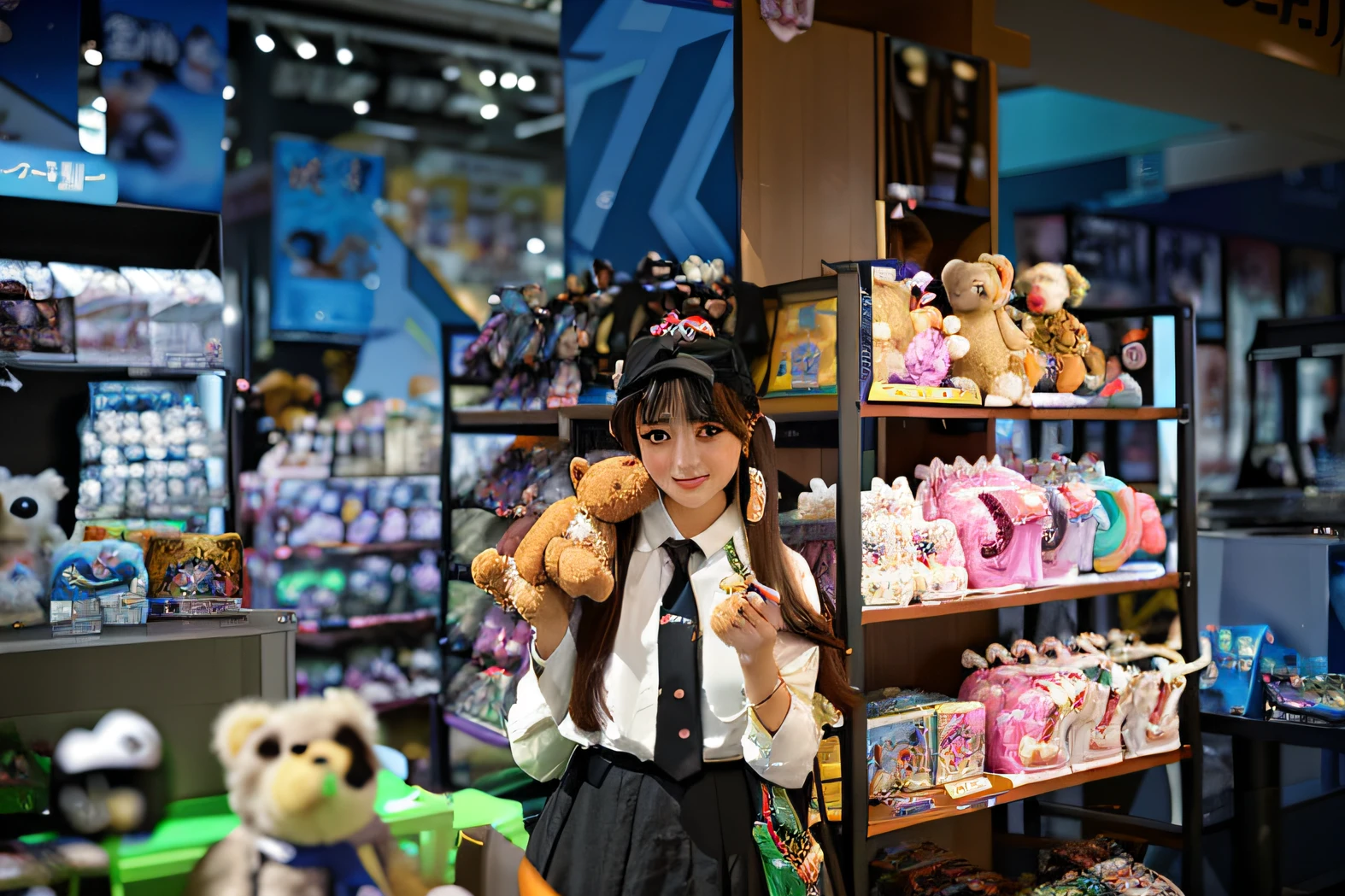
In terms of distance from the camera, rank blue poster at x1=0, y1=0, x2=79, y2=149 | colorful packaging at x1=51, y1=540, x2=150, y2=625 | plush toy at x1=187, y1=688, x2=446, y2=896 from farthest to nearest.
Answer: blue poster at x1=0, y1=0, x2=79, y2=149, colorful packaging at x1=51, y1=540, x2=150, y2=625, plush toy at x1=187, y1=688, x2=446, y2=896

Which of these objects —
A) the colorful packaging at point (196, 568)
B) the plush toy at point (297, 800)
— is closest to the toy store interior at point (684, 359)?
the colorful packaging at point (196, 568)

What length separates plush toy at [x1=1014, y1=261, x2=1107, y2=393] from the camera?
3.38 m

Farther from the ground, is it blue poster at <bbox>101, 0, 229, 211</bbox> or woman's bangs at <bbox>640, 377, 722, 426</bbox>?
blue poster at <bbox>101, 0, 229, 211</bbox>

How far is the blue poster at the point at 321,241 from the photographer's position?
3846 millimetres

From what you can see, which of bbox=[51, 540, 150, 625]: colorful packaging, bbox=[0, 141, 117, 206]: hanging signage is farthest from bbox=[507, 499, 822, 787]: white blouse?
bbox=[0, 141, 117, 206]: hanging signage

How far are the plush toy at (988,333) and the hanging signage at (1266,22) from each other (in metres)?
1.55

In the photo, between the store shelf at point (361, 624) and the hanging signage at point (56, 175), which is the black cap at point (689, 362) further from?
the store shelf at point (361, 624)

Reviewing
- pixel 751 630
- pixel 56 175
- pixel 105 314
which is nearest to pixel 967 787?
pixel 751 630

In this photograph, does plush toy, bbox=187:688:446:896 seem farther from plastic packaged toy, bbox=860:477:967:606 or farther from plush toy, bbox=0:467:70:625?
plastic packaged toy, bbox=860:477:967:606

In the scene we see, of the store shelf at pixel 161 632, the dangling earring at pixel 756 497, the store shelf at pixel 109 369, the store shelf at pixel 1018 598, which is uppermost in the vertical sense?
the store shelf at pixel 109 369

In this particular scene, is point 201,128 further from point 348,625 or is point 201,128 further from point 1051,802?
point 1051,802

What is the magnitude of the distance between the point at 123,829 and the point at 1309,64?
5000 mm

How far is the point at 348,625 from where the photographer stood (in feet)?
14.0

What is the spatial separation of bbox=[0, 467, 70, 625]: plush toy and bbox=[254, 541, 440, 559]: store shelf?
55.1 inches
